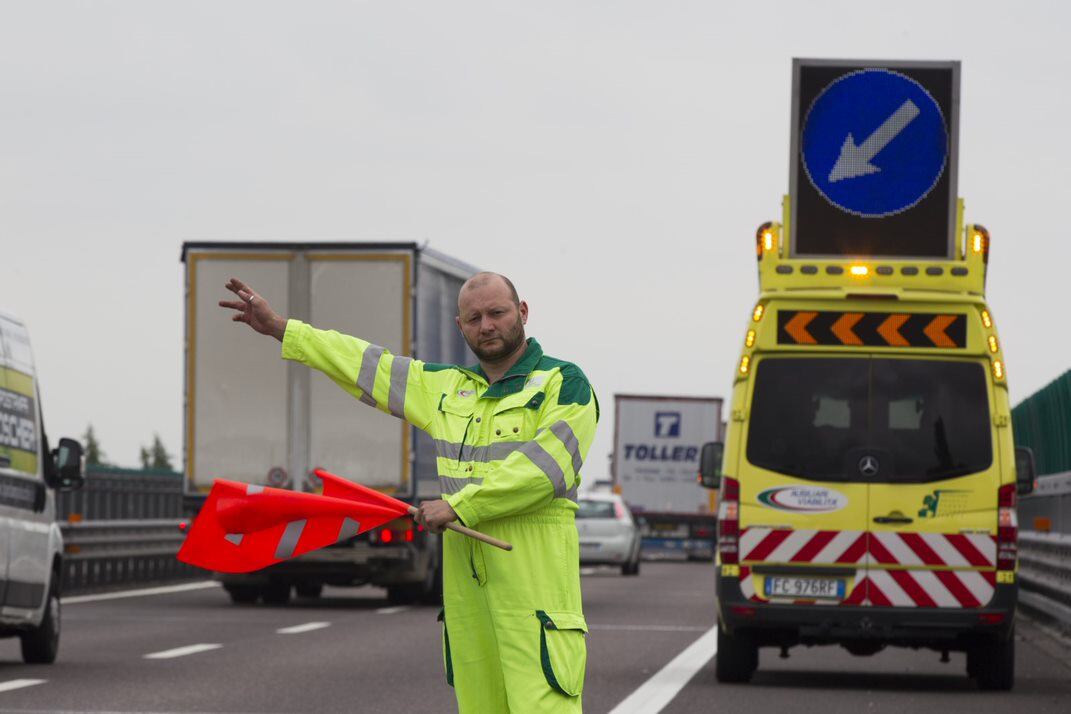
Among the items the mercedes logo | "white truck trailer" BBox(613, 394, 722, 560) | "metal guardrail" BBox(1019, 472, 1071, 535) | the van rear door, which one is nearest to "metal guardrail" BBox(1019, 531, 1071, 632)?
"metal guardrail" BBox(1019, 472, 1071, 535)

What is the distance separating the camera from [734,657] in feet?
47.1

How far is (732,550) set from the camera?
45.9 feet

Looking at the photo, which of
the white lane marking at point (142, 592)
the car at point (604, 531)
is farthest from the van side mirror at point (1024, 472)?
the car at point (604, 531)

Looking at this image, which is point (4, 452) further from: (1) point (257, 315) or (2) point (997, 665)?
(1) point (257, 315)

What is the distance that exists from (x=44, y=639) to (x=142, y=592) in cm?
1162

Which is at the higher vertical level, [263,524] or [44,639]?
[263,524]

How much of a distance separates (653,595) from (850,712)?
16.8 metres

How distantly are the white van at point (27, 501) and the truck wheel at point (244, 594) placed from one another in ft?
29.4

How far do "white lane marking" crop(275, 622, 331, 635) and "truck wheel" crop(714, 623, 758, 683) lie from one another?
5693mm

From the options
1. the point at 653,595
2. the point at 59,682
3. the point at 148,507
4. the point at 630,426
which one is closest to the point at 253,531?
the point at 59,682

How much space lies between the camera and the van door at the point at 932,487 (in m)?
13.8

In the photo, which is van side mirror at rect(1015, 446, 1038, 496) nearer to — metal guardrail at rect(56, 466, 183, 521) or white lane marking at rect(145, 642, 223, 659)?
white lane marking at rect(145, 642, 223, 659)

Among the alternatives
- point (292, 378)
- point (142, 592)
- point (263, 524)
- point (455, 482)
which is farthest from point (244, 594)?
point (455, 482)

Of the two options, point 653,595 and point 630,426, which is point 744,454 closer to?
point 653,595
